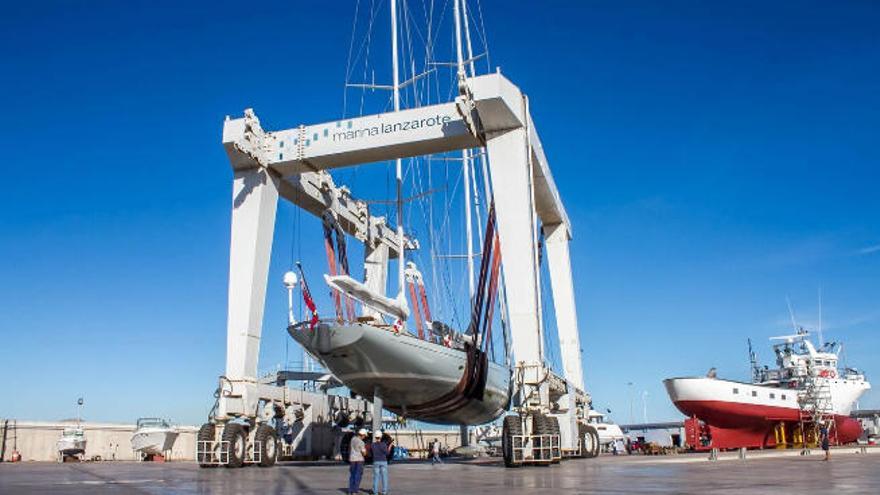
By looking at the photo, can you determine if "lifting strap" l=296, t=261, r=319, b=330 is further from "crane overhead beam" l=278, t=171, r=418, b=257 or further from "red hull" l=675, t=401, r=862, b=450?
"red hull" l=675, t=401, r=862, b=450

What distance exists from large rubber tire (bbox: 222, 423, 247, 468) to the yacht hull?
4.10 m

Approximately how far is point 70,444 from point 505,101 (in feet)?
107

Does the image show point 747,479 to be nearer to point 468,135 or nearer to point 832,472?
point 832,472

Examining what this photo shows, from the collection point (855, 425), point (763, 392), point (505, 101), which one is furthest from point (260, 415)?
point (855, 425)

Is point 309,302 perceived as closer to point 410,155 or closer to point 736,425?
point 410,155

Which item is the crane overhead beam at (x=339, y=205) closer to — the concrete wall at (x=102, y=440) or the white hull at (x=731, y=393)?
the concrete wall at (x=102, y=440)

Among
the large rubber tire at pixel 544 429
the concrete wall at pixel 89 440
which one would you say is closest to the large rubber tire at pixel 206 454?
the large rubber tire at pixel 544 429

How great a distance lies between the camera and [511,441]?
24.0m

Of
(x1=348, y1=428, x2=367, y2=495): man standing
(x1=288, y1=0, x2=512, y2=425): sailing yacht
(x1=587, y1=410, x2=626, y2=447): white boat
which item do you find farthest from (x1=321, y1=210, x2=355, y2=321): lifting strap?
(x1=587, y1=410, x2=626, y2=447): white boat

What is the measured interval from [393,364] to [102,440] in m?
29.0

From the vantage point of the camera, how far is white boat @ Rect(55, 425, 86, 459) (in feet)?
136

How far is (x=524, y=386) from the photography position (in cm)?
2458

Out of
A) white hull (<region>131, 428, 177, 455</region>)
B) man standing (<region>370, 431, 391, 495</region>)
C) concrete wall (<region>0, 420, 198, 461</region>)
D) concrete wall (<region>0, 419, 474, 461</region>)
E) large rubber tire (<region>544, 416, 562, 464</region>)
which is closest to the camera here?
man standing (<region>370, 431, 391, 495</region>)

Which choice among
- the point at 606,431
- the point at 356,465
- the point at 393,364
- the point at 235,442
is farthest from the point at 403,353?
the point at 606,431
